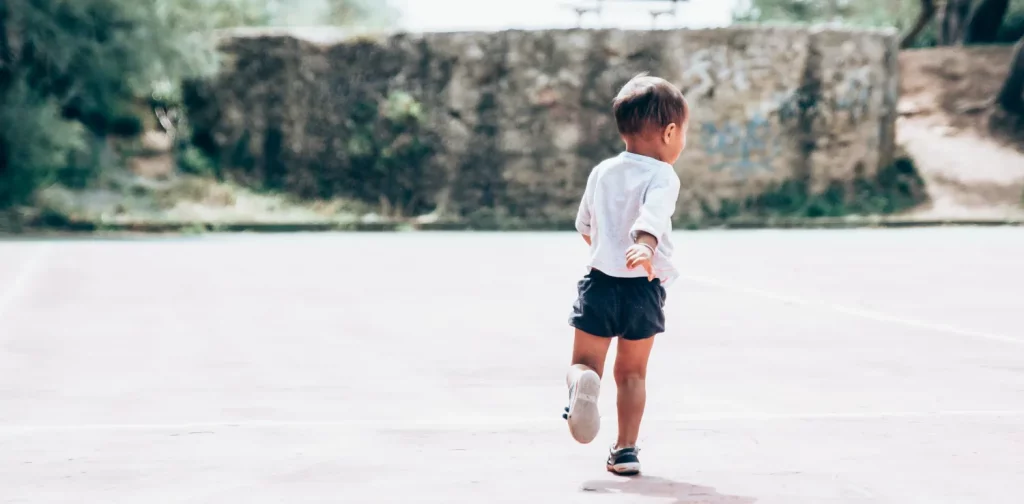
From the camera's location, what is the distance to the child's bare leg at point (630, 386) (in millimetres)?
5547

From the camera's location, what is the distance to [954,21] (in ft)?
129

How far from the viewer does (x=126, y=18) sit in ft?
89.2

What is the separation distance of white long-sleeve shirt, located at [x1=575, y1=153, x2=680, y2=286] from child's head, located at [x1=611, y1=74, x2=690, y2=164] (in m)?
0.06

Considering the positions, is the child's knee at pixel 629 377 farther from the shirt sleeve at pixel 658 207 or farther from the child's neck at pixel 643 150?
the child's neck at pixel 643 150

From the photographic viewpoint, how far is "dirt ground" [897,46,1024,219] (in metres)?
30.0

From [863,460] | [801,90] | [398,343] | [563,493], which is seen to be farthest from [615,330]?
[801,90]

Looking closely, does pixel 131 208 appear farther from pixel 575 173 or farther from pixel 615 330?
pixel 615 330

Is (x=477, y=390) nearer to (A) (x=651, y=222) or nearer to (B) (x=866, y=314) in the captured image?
(A) (x=651, y=222)

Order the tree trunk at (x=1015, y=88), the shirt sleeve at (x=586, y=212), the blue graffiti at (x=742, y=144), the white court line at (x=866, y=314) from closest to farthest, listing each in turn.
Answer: the shirt sleeve at (x=586, y=212) < the white court line at (x=866, y=314) < the blue graffiti at (x=742, y=144) < the tree trunk at (x=1015, y=88)

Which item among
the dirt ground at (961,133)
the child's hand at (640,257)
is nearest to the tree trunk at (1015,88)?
the dirt ground at (961,133)

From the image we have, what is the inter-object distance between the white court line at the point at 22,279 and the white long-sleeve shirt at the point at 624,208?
7.01 metres

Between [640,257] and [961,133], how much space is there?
29.2 m

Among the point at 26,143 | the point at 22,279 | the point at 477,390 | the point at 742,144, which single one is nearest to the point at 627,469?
the point at 477,390

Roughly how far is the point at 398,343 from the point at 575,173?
66.8 ft
